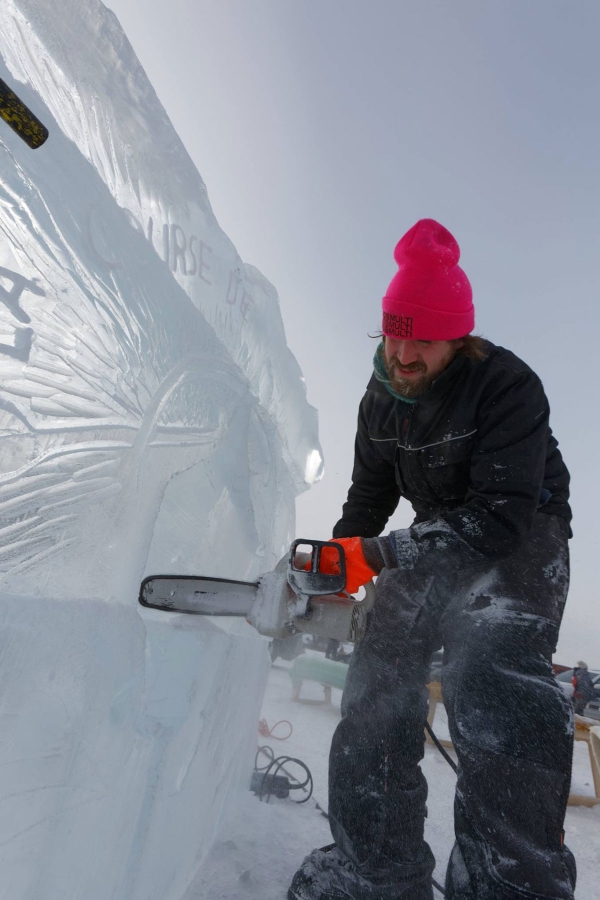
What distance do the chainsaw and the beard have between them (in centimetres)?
52

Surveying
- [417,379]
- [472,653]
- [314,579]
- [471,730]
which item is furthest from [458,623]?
[417,379]

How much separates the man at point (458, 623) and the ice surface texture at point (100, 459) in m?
0.49

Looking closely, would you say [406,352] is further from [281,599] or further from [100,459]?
[100,459]

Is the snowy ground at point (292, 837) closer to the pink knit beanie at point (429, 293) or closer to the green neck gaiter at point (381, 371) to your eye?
the green neck gaiter at point (381, 371)

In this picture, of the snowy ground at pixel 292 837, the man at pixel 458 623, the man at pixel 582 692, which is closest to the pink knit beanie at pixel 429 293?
the man at pixel 458 623

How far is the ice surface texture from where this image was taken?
0.94 meters

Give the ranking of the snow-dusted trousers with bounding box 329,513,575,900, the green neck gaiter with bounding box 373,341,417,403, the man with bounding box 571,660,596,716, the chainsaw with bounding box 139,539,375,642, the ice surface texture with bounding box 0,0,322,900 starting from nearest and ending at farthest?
the ice surface texture with bounding box 0,0,322,900
the snow-dusted trousers with bounding box 329,513,575,900
the chainsaw with bounding box 139,539,375,642
the green neck gaiter with bounding box 373,341,417,403
the man with bounding box 571,660,596,716

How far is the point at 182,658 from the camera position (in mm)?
1479

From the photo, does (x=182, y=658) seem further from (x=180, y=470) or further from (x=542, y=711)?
(x=542, y=711)

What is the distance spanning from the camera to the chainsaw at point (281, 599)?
124cm

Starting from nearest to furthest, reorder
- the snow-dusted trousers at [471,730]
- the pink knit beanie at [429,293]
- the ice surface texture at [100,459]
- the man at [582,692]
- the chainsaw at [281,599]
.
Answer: the ice surface texture at [100,459], the snow-dusted trousers at [471,730], the chainsaw at [281,599], the pink knit beanie at [429,293], the man at [582,692]

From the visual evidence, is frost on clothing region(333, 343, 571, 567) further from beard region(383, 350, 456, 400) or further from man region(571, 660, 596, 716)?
man region(571, 660, 596, 716)

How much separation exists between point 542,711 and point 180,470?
3.61 feet

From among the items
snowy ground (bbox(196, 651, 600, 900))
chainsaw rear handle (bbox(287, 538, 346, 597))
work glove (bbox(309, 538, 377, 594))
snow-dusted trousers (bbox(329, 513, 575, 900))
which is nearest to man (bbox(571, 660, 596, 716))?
snowy ground (bbox(196, 651, 600, 900))
